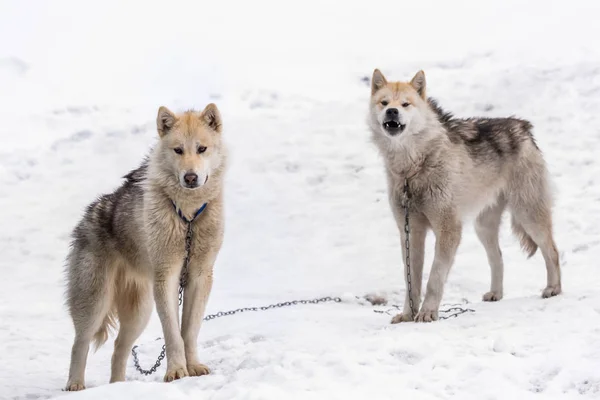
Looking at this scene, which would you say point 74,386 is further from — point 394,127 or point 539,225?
point 539,225

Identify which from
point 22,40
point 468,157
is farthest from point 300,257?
point 22,40

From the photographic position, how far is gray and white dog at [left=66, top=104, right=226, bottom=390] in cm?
512

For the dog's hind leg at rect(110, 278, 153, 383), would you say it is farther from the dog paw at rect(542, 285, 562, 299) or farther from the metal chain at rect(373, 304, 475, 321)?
the dog paw at rect(542, 285, 562, 299)

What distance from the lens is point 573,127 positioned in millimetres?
11773

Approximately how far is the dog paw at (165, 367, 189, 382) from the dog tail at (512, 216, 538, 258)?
387 centimetres

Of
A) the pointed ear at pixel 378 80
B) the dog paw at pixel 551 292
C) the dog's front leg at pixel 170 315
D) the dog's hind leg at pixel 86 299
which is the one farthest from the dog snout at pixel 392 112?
the dog's hind leg at pixel 86 299

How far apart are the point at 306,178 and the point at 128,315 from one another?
19.6 ft

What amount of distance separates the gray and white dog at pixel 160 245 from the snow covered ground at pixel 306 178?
454mm

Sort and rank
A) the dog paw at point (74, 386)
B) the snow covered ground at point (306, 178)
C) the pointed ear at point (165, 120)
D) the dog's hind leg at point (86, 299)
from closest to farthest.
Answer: the snow covered ground at point (306, 178) → the pointed ear at point (165, 120) → the dog paw at point (74, 386) → the dog's hind leg at point (86, 299)

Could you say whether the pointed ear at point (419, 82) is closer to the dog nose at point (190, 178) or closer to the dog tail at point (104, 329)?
the dog nose at point (190, 178)

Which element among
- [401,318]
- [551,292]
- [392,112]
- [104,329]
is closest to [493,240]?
[551,292]

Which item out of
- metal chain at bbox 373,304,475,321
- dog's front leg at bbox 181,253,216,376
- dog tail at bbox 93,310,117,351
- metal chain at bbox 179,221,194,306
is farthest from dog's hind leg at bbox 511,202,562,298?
dog tail at bbox 93,310,117,351

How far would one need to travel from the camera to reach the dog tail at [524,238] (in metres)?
7.38

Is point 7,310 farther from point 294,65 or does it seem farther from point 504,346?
point 294,65
